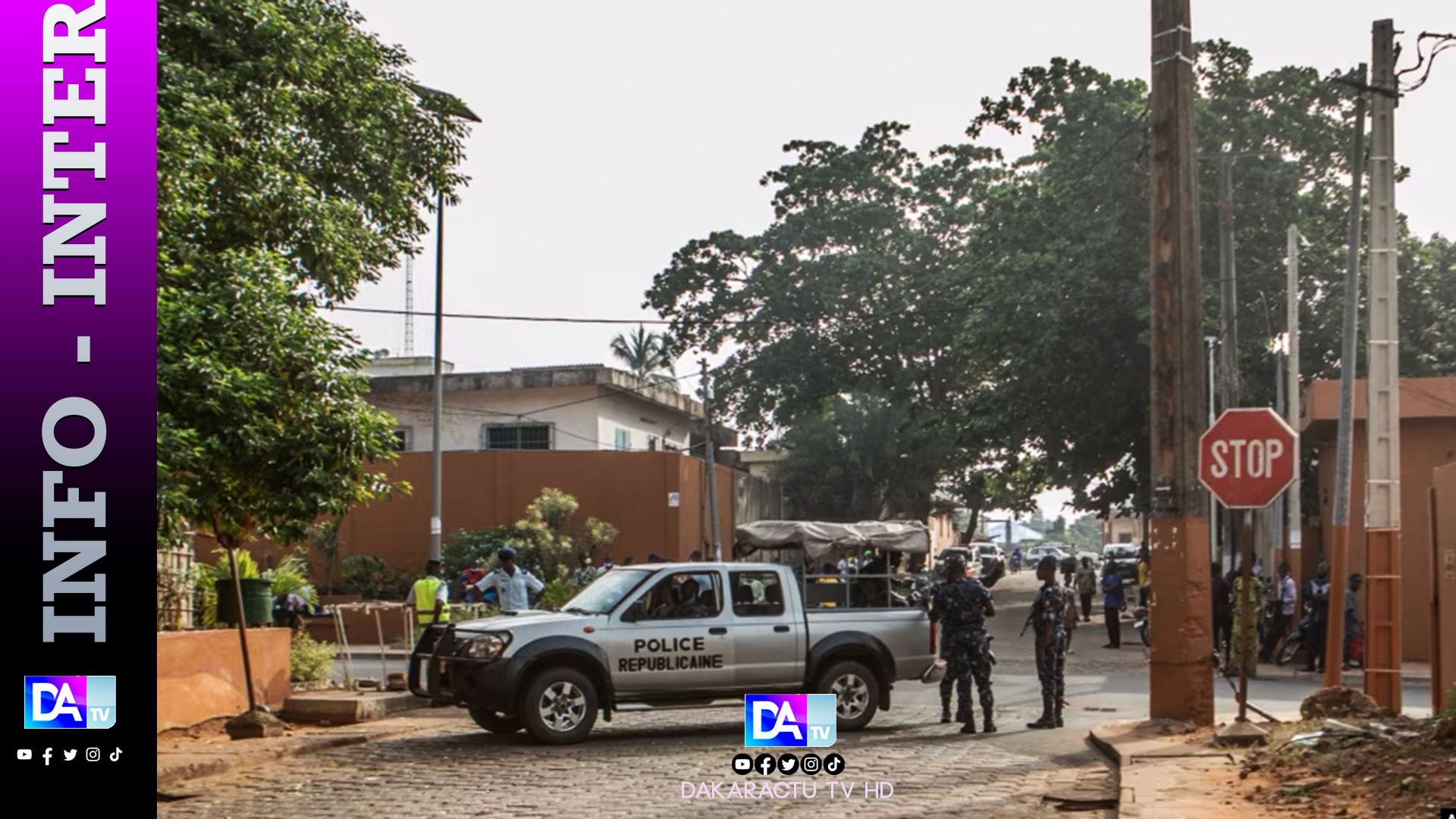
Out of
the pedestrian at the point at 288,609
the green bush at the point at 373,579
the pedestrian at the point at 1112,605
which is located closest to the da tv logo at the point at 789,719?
the pedestrian at the point at 288,609

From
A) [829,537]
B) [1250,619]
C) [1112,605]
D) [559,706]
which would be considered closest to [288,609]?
[829,537]

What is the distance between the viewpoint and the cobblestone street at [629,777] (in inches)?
436

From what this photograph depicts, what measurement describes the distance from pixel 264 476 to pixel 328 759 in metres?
2.50

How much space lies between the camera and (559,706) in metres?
14.7

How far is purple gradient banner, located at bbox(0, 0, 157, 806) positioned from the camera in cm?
1002

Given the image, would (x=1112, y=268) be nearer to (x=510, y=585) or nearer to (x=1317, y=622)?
(x=1317, y=622)

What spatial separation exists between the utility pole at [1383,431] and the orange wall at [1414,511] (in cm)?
1109

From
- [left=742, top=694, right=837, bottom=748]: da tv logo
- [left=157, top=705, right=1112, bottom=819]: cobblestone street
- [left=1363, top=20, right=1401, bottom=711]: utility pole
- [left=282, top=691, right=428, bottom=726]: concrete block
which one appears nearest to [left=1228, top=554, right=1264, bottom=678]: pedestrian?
[left=1363, top=20, right=1401, bottom=711]: utility pole

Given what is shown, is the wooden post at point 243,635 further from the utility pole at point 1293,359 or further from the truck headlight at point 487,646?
the utility pole at point 1293,359

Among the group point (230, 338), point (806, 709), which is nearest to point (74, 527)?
point (230, 338)

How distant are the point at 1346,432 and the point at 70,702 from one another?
57.1ft

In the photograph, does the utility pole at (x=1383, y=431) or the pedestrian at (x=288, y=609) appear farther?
the pedestrian at (x=288, y=609)

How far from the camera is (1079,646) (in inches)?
1234

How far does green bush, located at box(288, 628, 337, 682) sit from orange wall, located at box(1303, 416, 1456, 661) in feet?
53.4
